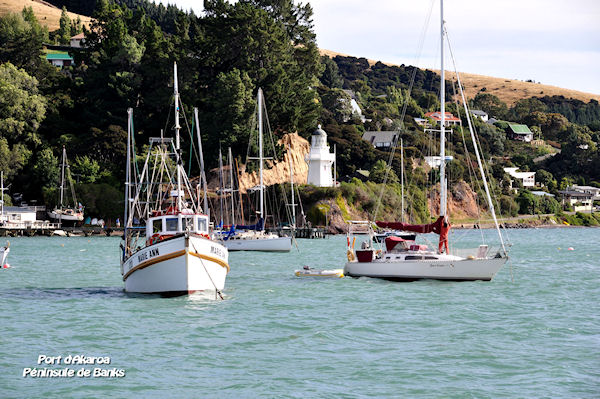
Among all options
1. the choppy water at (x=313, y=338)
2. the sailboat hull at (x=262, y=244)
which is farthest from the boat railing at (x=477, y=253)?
the sailboat hull at (x=262, y=244)

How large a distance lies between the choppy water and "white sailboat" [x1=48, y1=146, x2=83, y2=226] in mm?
66535

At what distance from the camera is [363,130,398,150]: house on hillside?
559 ft

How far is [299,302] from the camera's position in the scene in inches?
1639

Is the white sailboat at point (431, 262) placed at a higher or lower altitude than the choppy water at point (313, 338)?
higher

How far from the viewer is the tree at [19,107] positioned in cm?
12388

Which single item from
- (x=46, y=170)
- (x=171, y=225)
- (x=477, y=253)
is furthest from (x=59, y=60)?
(x=171, y=225)

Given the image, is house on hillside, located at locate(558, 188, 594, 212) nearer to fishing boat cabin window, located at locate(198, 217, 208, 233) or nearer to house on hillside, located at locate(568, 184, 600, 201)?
house on hillside, located at locate(568, 184, 600, 201)

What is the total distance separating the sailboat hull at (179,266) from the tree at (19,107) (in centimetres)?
9110

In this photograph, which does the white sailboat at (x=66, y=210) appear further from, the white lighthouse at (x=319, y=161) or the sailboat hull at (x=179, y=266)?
the sailboat hull at (x=179, y=266)

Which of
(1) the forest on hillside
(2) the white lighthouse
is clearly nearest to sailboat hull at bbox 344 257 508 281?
(1) the forest on hillside

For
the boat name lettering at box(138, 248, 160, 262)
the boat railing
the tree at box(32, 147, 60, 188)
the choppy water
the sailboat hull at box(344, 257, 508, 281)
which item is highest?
the tree at box(32, 147, 60, 188)

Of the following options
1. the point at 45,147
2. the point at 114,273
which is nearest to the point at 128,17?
the point at 45,147

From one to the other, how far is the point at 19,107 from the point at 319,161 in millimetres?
47121

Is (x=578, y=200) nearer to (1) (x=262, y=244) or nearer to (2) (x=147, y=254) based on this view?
(1) (x=262, y=244)
